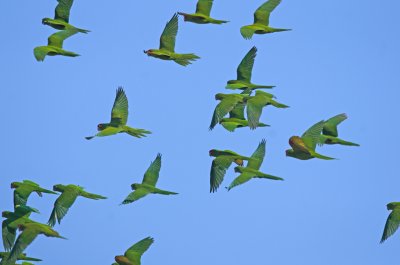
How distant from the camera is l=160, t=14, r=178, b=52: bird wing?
5738 centimetres

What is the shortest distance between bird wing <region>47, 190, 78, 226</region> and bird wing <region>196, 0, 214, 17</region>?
9.88m

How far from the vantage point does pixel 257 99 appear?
54.4 metres

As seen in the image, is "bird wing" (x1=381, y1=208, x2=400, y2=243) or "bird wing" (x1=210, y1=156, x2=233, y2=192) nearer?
"bird wing" (x1=381, y1=208, x2=400, y2=243)

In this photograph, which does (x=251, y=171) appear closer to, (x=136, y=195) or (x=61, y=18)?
(x=136, y=195)

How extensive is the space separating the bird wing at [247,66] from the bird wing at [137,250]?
388 inches

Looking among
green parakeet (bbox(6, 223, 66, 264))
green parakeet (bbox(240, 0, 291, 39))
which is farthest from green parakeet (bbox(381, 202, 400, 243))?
green parakeet (bbox(6, 223, 66, 264))

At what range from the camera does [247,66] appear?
192 feet

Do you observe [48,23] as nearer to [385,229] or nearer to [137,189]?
[137,189]

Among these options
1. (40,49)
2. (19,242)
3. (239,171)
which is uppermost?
(40,49)

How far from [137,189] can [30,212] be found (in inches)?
194

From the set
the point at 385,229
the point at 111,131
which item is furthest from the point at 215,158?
the point at 385,229

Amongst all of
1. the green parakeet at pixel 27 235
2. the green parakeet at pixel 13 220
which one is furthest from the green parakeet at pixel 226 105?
the green parakeet at pixel 13 220

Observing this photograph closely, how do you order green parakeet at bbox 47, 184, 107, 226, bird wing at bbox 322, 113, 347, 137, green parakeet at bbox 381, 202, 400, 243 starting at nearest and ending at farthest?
green parakeet at bbox 381, 202, 400, 243, green parakeet at bbox 47, 184, 107, 226, bird wing at bbox 322, 113, 347, 137

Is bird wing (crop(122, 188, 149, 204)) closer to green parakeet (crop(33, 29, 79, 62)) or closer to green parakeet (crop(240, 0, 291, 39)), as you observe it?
green parakeet (crop(33, 29, 79, 62))
